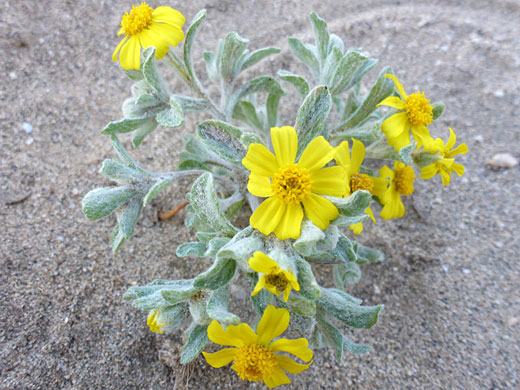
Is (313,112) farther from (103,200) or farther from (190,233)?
(190,233)

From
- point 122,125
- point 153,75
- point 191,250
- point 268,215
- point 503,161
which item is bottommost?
point 503,161

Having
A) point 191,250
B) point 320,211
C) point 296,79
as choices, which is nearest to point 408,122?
point 296,79

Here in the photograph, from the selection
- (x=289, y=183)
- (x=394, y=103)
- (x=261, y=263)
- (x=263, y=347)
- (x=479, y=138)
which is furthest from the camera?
(x=479, y=138)

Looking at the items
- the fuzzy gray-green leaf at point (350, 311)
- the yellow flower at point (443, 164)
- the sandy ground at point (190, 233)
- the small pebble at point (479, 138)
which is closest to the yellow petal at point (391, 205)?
the yellow flower at point (443, 164)

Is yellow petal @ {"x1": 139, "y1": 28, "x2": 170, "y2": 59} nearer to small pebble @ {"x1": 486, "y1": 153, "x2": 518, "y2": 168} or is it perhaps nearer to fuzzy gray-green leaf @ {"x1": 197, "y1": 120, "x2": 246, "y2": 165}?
fuzzy gray-green leaf @ {"x1": 197, "y1": 120, "x2": 246, "y2": 165}

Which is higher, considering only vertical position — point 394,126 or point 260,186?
point 260,186

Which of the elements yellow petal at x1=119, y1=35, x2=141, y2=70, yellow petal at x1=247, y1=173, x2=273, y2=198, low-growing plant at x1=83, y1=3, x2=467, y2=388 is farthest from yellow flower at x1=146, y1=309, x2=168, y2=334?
yellow petal at x1=119, y1=35, x2=141, y2=70

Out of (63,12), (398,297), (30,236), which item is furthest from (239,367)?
(63,12)

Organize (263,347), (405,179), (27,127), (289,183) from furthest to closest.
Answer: (27,127) → (405,179) → (263,347) → (289,183)
